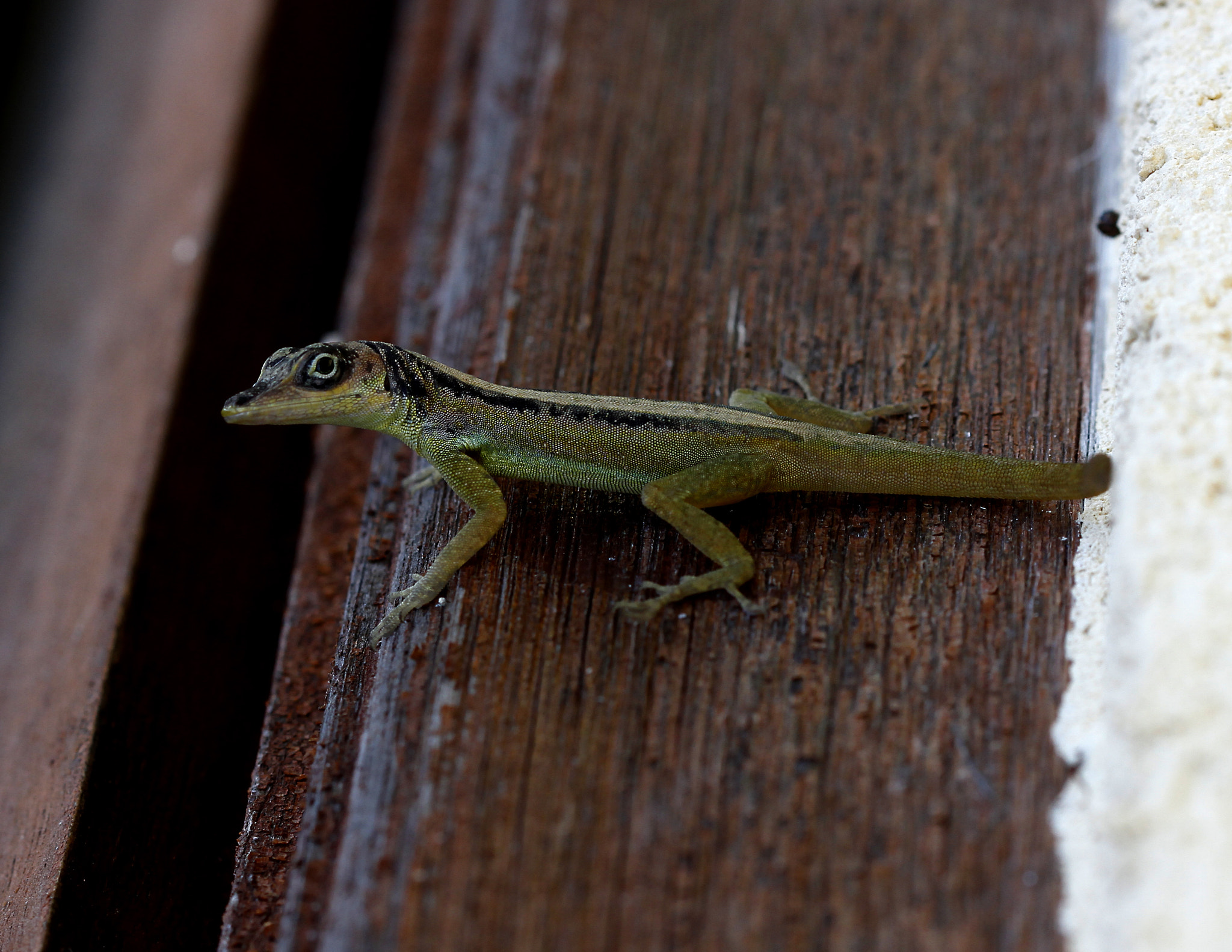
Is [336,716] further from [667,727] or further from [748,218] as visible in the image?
[748,218]

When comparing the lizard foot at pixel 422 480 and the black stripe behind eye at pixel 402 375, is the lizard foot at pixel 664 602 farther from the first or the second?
the black stripe behind eye at pixel 402 375

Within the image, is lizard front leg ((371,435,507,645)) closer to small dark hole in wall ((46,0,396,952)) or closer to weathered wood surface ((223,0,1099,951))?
weathered wood surface ((223,0,1099,951))

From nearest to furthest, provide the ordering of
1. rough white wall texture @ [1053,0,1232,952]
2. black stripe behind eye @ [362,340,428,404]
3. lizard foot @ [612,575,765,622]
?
rough white wall texture @ [1053,0,1232,952] < lizard foot @ [612,575,765,622] < black stripe behind eye @ [362,340,428,404]

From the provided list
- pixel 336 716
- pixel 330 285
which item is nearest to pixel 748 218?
pixel 330 285

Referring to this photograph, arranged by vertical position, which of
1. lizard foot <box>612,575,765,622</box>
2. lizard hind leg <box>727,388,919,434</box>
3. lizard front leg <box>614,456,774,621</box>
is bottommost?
lizard foot <box>612,575,765,622</box>

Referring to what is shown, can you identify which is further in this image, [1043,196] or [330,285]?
[330,285]

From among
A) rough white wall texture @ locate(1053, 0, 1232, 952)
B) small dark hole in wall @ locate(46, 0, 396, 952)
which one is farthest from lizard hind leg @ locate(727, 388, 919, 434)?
small dark hole in wall @ locate(46, 0, 396, 952)

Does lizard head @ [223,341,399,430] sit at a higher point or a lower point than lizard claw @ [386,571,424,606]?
higher
